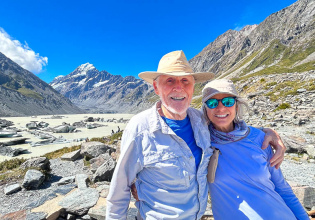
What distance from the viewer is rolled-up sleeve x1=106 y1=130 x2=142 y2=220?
229 centimetres

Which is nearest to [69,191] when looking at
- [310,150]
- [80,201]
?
[80,201]

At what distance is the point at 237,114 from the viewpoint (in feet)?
9.70

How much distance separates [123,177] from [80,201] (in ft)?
11.7

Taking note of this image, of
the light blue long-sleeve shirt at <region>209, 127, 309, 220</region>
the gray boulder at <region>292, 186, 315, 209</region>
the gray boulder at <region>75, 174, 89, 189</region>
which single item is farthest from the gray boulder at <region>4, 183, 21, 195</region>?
the gray boulder at <region>292, 186, 315, 209</region>

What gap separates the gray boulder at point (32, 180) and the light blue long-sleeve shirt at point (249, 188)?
284 inches

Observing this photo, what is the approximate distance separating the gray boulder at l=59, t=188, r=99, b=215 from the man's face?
3792 millimetres

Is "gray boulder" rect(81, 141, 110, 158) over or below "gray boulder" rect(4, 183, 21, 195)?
over

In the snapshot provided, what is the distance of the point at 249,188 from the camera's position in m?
2.41

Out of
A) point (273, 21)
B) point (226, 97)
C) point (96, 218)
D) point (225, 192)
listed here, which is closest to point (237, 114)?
point (226, 97)

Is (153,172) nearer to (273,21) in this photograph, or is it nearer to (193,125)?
(193,125)

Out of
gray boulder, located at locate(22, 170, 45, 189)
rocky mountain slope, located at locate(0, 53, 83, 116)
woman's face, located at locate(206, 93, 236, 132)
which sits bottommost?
gray boulder, located at locate(22, 170, 45, 189)

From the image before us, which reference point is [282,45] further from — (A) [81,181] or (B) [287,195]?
(A) [81,181]

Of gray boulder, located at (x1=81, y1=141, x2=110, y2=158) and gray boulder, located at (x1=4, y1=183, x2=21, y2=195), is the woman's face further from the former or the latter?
gray boulder, located at (x1=81, y1=141, x2=110, y2=158)

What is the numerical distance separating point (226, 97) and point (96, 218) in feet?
13.6
